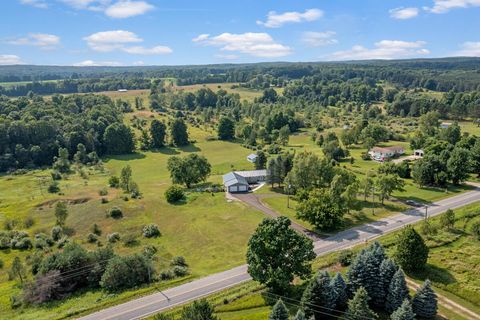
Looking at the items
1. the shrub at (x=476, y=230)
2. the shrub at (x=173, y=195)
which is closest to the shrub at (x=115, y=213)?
the shrub at (x=173, y=195)

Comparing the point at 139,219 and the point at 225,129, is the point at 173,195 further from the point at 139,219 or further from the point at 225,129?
the point at 225,129

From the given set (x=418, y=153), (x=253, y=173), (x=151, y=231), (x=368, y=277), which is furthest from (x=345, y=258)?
(x=418, y=153)

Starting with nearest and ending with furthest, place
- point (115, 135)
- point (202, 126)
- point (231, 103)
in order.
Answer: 1. point (115, 135)
2. point (202, 126)
3. point (231, 103)

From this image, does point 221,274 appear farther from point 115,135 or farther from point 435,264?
point 115,135

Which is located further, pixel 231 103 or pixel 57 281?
pixel 231 103

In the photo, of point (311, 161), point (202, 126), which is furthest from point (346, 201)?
point (202, 126)
